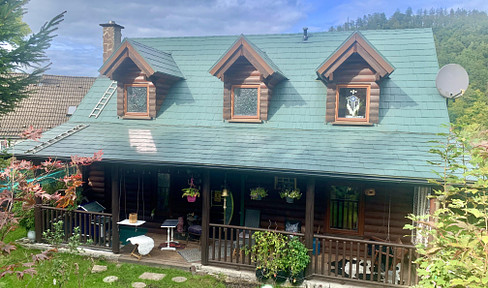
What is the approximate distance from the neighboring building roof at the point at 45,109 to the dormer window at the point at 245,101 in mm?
20845

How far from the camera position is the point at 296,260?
7.92 metres

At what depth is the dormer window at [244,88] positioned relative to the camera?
10.8 meters

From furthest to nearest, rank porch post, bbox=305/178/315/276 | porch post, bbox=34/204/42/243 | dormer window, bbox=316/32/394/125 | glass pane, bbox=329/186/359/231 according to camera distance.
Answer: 1. porch post, bbox=34/204/42/243
2. glass pane, bbox=329/186/359/231
3. dormer window, bbox=316/32/394/125
4. porch post, bbox=305/178/315/276

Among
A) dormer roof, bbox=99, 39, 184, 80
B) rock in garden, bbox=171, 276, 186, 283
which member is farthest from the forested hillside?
rock in garden, bbox=171, 276, 186, 283

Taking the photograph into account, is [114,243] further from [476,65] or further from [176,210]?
[476,65]

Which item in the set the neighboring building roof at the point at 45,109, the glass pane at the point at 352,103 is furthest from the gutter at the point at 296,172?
the neighboring building roof at the point at 45,109

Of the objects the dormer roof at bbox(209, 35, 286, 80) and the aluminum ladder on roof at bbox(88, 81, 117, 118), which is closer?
the dormer roof at bbox(209, 35, 286, 80)

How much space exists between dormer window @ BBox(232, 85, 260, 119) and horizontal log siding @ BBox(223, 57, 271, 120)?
14cm

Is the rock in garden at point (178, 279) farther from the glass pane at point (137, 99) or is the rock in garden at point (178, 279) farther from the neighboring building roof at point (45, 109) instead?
the neighboring building roof at point (45, 109)

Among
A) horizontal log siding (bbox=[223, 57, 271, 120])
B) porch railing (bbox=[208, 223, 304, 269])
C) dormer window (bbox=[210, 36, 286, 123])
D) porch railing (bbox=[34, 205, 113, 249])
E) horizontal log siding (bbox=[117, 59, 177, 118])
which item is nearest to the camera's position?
porch railing (bbox=[208, 223, 304, 269])

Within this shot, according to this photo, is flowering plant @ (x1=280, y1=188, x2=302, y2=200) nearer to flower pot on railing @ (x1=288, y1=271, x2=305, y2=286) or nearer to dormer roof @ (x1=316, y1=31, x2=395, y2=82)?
flower pot on railing @ (x1=288, y1=271, x2=305, y2=286)

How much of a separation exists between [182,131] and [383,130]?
5948mm

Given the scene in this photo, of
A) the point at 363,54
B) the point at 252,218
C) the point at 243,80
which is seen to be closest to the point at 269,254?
the point at 252,218

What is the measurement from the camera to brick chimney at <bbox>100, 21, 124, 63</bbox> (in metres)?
14.5
